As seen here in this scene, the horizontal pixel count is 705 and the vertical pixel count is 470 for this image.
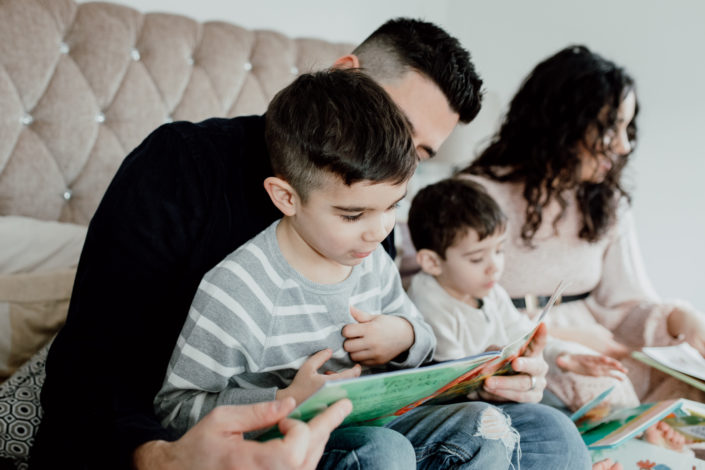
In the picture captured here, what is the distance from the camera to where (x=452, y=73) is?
3.79 ft

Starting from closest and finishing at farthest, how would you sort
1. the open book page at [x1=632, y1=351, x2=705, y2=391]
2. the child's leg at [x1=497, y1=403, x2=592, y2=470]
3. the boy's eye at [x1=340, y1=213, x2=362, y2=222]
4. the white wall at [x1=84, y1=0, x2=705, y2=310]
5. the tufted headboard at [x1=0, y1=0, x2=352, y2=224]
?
the boy's eye at [x1=340, y1=213, x2=362, y2=222] < the child's leg at [x1=497, y1=403, x2=592, y2=470] < the open book page at [x1=632, y1=351, x2=705, y2=391] < the tufted headboard at [x1=0, y1=0, x2=352, y2=224] < the white wall at [x1=84, y1=0, x2=705, y2=310]

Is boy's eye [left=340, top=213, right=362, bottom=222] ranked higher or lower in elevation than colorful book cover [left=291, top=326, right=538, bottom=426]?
higher

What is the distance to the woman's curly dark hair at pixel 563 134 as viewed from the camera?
1713 millimetres

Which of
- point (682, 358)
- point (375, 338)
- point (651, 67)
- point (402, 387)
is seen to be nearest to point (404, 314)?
point (375, 338)

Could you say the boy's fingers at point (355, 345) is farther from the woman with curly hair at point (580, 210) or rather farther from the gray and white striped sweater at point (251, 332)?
the woman with curly hair at point (580, 210)

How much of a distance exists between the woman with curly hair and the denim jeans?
65cm

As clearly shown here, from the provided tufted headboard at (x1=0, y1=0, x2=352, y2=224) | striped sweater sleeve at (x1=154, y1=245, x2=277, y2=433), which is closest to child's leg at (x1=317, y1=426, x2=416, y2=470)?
striped sweater sleeve at (x1=154, y1=245, x2=277, y2=433)

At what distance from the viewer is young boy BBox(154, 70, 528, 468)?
88 cm

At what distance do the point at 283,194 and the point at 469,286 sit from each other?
2.38 ft

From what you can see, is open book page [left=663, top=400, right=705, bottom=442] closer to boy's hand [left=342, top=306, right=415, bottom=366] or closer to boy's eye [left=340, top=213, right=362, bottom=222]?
boy's hand [left=342, top=306, right=415, bottom=366]

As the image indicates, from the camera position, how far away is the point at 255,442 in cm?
65

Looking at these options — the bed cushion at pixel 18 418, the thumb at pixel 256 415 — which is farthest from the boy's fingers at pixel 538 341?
the bed cushion at pixel 18 418

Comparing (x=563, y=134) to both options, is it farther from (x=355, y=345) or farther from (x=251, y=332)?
(x=251, y=332)

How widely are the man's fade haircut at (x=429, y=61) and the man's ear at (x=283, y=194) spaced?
A: 1.29 ft
